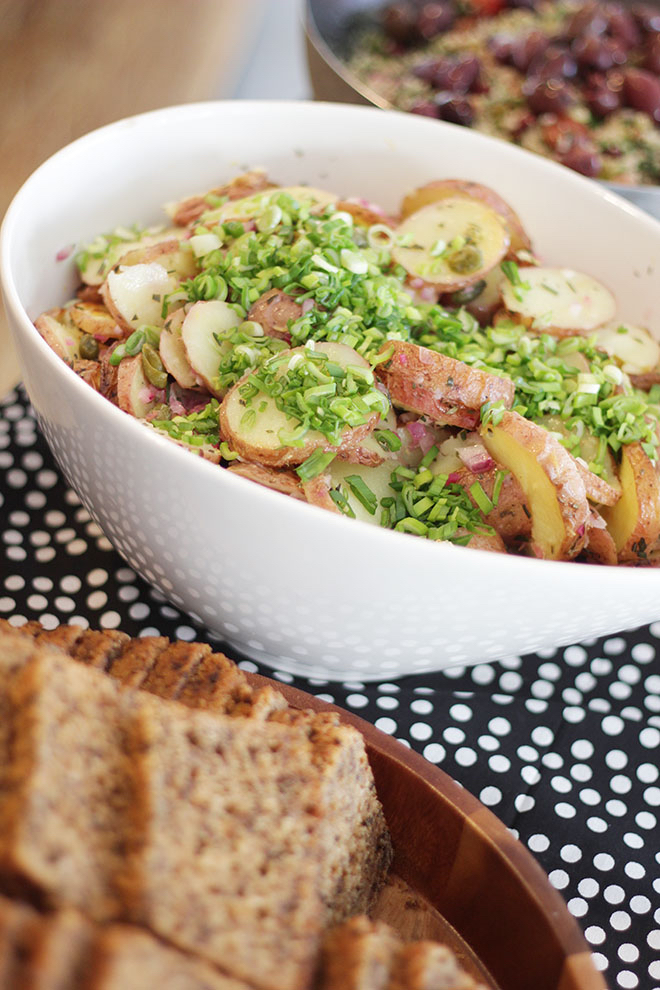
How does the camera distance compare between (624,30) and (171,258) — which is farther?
(624,30)

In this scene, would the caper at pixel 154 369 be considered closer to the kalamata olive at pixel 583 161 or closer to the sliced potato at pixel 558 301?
the sliced potato at pixel 558 301

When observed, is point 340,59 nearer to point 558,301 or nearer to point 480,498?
point 558,301

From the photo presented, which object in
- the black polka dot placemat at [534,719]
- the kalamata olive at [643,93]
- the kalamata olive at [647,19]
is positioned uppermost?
the kalamata olive at [647,19]

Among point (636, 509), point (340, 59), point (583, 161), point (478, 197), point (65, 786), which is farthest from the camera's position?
point (340, 59)

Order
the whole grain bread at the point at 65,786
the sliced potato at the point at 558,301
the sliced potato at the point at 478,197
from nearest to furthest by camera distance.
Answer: the whole grain bread at the point at 65,786 → the sliced potato at the point at 558,301 → the sliced potato at the point at 478,197

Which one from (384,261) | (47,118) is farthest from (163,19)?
(384,261)

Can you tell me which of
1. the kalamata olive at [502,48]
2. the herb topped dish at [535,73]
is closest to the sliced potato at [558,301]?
the herb topped dish at [535,73]

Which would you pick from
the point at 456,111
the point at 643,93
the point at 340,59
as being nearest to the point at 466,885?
the point at 456,111
